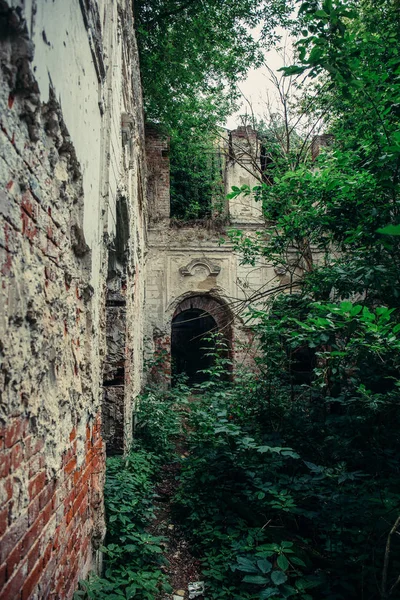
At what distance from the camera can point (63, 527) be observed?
1892 millimetres

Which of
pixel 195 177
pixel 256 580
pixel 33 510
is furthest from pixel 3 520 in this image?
pixel 195 177

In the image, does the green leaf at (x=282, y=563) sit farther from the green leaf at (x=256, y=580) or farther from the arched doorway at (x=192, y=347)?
the arched doorway at (x=192, y=347)

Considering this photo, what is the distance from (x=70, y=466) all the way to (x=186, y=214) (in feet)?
32.6

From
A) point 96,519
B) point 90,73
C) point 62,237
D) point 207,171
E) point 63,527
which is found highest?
point 207,171

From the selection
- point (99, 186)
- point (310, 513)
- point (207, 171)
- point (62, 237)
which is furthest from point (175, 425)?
point (207, 171)

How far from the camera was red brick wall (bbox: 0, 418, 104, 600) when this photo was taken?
4.01ft

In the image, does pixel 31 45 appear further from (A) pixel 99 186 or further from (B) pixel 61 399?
(A) pixel 99 186

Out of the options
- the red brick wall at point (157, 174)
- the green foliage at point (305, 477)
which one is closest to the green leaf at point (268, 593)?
the green foliage at point (305, 477)

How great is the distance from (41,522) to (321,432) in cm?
407

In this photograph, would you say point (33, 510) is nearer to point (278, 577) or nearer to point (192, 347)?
point (278, 577)

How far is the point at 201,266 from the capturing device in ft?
35.6

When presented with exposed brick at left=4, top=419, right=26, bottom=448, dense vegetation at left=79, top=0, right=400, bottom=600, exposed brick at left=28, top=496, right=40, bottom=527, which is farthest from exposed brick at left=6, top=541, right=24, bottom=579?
dense vegetation at left=79, top=0, right=400, bottom=600

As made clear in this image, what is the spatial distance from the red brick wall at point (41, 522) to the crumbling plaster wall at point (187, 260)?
812 cm

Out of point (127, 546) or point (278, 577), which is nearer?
point (278, 577)
